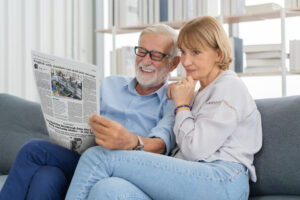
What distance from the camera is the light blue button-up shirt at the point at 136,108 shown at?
1638 millimetres

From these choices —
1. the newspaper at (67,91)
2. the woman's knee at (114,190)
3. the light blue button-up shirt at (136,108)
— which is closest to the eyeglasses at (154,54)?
the light blue button-up shirt at (136,108)

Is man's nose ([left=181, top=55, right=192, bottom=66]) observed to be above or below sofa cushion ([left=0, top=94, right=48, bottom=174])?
above

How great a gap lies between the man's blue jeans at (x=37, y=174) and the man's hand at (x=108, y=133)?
245mm

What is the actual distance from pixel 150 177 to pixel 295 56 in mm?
1775

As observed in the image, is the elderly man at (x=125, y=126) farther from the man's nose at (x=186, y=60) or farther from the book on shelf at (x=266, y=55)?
the book on shelf at (x=266, y=55)

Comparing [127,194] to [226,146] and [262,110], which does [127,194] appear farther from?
[262,110]

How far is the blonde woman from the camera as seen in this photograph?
4.05 ft

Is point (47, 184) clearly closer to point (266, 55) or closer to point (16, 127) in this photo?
point (16, 127)

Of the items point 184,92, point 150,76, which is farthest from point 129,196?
point 150,76

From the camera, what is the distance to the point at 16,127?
217 centimetres

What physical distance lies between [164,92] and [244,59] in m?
1.26

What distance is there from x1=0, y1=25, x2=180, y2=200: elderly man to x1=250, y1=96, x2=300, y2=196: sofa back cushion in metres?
0.37

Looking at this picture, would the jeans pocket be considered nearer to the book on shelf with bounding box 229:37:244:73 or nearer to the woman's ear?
the woman's ear

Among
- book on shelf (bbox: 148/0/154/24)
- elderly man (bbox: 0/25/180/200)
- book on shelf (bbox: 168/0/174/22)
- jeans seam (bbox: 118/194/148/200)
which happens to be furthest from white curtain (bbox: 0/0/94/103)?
jeans seam (bbox: 118/194/148/200)
